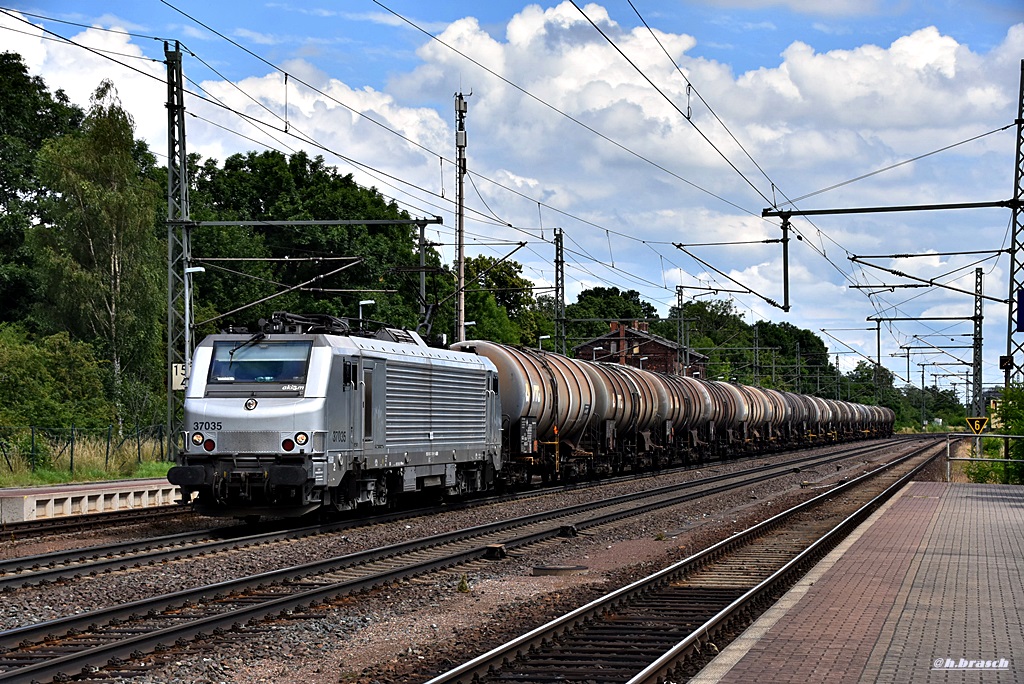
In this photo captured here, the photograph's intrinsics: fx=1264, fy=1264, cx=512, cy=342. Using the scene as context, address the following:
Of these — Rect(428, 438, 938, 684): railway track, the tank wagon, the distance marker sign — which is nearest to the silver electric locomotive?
Rect(428, 438, 938, 684): railway track

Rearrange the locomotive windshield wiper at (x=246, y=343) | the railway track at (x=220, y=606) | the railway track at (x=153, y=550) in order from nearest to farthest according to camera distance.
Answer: the railway track at (x=220, y=606)
the railway track at (x=153, y=550)
the locomotive windshield wiper at (x=246, y=343)

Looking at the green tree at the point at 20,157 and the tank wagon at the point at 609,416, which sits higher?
the green tree at the point at 20,157

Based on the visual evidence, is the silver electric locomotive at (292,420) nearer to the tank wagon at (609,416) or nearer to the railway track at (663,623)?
the railway track at (663,623)

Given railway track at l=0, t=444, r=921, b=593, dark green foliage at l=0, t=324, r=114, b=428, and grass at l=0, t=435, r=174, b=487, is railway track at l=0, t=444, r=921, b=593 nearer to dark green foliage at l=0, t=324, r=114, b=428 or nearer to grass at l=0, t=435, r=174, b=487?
grass at l=0, t=435, r=174, b=487

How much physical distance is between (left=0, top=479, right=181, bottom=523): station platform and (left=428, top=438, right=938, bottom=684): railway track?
12499 mm

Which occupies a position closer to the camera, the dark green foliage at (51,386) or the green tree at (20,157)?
the dark green foliage at (51,386)

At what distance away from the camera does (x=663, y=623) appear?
12227 mm

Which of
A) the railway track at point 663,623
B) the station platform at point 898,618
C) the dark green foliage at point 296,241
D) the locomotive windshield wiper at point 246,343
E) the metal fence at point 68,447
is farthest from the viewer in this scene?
the dark green foliage at point 296,241

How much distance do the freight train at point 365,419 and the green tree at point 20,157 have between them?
31009mm

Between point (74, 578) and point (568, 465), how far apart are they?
20174 millimetres

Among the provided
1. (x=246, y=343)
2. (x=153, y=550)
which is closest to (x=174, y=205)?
(x=246, y=343)

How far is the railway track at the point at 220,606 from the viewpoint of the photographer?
10109mm

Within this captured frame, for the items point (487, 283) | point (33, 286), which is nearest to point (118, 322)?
point (33, 286)

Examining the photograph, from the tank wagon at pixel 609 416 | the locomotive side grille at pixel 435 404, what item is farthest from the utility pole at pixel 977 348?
the locomotive side grille at pixel 435 404
